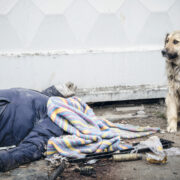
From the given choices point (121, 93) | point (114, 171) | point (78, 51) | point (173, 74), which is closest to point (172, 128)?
point (173, 74)

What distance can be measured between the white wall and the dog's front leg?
1.01 metres

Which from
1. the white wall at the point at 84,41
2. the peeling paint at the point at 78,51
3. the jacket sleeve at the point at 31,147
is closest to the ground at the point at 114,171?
the jacket sleeve at the point at 31,147

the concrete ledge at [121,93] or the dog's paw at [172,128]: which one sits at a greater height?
the concrete ledge at [121,93]

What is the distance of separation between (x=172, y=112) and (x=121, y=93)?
108cm

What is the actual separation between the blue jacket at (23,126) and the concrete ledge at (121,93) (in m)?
1.83

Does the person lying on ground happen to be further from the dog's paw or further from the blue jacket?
the dog's paw

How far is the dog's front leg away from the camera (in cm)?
357

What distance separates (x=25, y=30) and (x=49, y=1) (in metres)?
0.58

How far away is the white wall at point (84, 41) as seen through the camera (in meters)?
4.25

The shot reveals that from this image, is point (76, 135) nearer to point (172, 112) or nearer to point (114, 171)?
point (114, 171)

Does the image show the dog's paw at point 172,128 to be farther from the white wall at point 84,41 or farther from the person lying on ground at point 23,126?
the person lying on ground at point 23,126

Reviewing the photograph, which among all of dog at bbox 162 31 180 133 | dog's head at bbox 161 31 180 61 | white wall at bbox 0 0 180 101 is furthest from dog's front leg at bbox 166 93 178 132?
white wall at bbox 0 0 180 101

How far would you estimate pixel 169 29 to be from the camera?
479 centimetres

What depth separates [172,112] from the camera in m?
3.68
